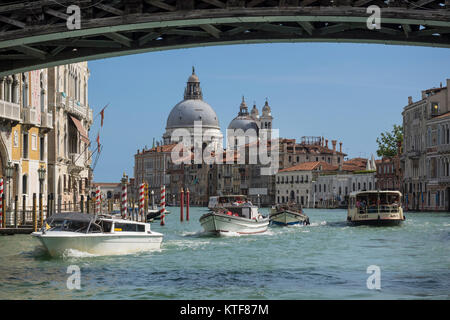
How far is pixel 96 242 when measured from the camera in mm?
18766

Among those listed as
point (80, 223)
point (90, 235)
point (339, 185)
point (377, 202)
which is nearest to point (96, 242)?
point (90, 235)

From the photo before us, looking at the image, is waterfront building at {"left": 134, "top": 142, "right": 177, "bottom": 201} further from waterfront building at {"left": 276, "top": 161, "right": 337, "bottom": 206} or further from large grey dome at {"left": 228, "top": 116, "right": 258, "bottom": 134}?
waterfront building at {"left": 276, "top": 161, "right": 337, "bottom": 206}

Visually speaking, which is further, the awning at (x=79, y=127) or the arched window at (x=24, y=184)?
the awning at (x=79, y=127)

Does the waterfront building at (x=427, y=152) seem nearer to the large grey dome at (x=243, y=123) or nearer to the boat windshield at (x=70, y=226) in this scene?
the boat windshield at (x=70, y=226)

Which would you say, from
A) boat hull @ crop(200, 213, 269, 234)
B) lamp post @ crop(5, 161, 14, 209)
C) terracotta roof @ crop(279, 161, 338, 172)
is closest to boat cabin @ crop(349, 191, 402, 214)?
boat hull @ crop(200, 213, 269, 234)

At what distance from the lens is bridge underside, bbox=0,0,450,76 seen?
9938mm

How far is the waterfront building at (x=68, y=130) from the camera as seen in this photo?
111ft

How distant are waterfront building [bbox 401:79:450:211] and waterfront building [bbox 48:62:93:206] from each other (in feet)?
92.8

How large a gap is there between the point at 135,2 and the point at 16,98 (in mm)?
18872

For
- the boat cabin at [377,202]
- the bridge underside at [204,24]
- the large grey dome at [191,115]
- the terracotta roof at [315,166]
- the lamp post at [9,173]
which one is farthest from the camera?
the large grey dome at [191,115]

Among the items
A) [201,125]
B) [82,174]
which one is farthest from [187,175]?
[82,174]

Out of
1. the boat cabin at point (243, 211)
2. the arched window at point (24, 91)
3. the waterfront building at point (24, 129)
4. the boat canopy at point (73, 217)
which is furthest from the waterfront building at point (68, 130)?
the boat canopy at point (73, 217)

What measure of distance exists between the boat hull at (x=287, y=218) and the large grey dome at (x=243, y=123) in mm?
111593

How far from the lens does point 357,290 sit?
512 inches
